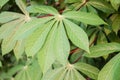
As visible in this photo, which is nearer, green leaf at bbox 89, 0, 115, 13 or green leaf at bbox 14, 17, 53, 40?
green leaf at bbox 14, 17, 53, 40

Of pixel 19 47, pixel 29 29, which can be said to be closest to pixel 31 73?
pixel 19 47

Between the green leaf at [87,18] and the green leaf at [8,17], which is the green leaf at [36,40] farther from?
the green leaf at [8,17]

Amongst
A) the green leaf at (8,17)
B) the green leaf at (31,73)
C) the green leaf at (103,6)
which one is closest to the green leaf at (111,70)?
the green leaf at (103,6)

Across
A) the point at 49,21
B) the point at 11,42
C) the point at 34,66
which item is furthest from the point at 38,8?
the point at 34,66

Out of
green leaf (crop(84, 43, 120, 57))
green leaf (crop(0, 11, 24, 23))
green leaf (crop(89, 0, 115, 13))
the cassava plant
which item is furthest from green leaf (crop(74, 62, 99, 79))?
green leaf (crop(0, 11, 24, 23))

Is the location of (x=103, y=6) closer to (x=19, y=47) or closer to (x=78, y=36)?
(x=78, y=36)

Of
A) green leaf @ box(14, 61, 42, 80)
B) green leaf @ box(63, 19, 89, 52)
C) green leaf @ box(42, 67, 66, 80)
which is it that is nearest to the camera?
green leaf @ box(63, 19, 89, 52)

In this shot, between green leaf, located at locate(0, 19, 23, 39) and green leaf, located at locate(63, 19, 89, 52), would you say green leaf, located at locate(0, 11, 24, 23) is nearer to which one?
green leaf, located at locate(0, 19, 23, 39)
